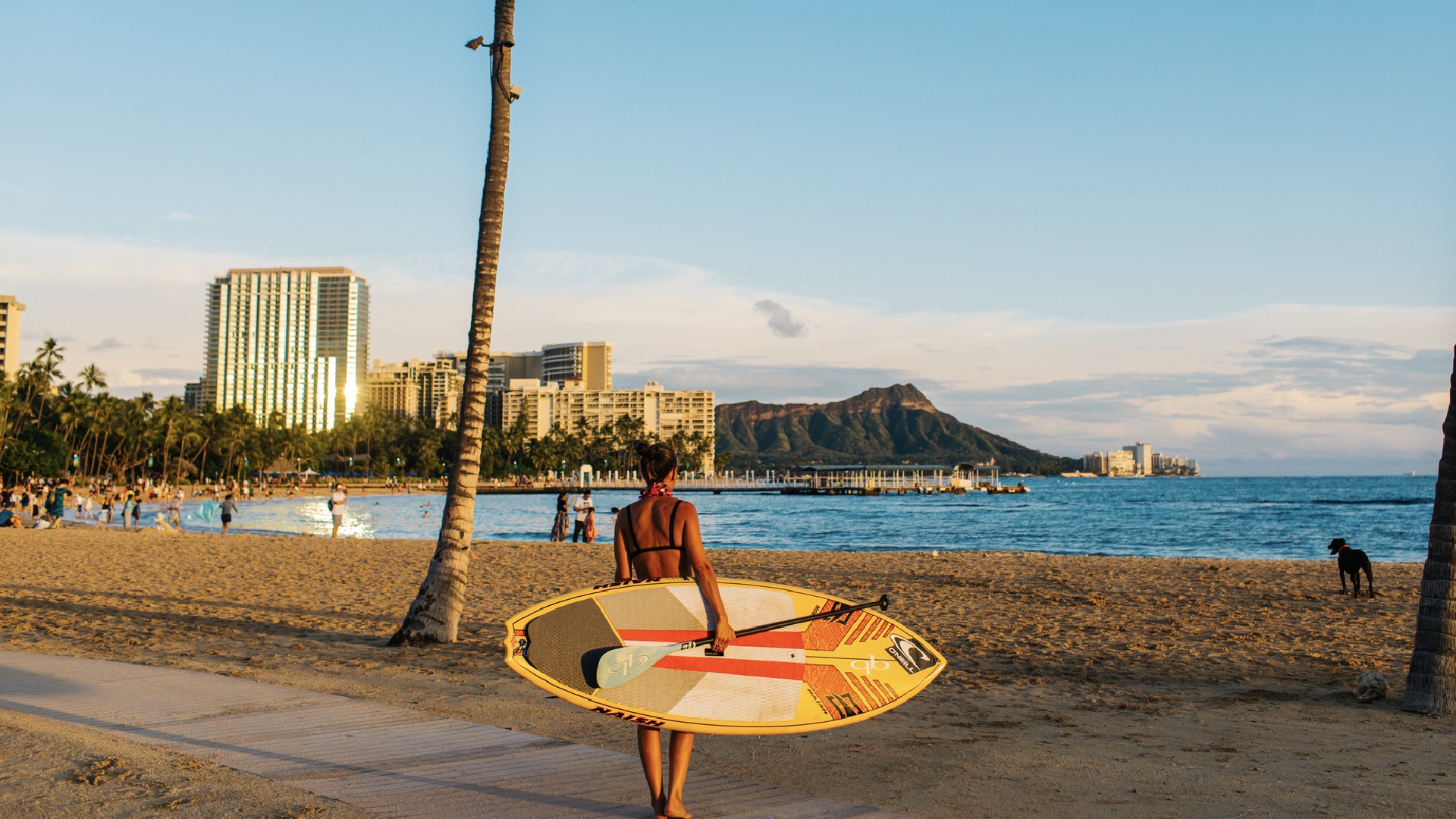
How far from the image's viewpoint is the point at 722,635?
456cm

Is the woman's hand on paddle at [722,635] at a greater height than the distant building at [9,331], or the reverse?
the distant building at [9,331]

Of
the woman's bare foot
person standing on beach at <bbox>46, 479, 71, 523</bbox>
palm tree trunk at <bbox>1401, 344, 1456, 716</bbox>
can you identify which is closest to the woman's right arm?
the woman's bare foot

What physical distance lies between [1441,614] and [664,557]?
622cm

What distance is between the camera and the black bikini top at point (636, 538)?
4609mm

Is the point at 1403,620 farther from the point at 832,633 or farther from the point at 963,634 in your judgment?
the point at 832,633

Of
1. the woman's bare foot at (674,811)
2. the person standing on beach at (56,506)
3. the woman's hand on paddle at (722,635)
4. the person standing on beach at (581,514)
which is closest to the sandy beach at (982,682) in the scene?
the woman's bare foot at (674,811)

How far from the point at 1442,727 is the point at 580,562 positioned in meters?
16.6

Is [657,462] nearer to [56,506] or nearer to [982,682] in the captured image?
[982,682]

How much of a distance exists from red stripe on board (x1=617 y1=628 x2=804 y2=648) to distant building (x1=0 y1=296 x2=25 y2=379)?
204m

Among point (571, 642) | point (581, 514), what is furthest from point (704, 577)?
point (581, 514)

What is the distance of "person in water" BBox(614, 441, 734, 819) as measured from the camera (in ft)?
14.7

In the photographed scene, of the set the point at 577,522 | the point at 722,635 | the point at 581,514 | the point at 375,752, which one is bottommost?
the point at 577,522

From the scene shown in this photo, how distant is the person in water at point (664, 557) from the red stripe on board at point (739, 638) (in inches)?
7.8

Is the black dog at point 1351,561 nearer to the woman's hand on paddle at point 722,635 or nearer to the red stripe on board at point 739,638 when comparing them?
the red stripe on board at point 739,638
